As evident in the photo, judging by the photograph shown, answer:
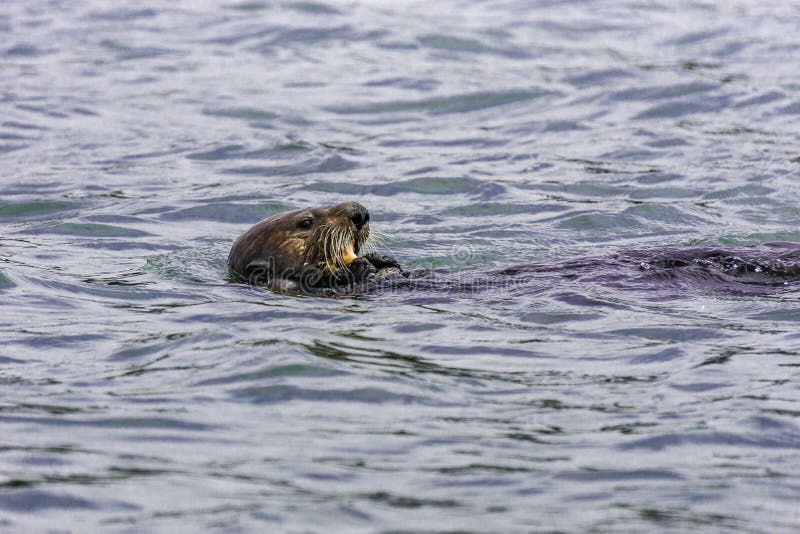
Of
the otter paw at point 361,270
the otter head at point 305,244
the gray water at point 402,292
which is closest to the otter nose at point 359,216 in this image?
the otter head at point 305,244

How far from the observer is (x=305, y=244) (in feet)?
21.5

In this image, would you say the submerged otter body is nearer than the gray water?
No

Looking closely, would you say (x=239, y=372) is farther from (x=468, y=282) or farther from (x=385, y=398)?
(x=468, y=282)

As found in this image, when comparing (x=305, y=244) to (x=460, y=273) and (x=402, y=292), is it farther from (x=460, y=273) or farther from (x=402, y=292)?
(x=460, y=273)

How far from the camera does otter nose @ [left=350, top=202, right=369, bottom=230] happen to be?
651 cm

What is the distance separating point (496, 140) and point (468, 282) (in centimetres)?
472

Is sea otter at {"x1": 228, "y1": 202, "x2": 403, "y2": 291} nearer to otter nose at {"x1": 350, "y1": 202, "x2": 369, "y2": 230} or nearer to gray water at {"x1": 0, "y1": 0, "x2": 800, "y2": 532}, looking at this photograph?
otter nose at {"x1": 350, "y1": 202, "x2": 369, "y2": 230}

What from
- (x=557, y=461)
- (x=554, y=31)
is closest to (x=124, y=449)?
(x=557, y=461)

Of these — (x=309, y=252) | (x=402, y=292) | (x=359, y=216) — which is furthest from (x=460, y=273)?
(x=309, y=252)

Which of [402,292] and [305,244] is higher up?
[305,244]

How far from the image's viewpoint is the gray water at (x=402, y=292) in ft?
13.0

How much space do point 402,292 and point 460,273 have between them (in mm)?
447

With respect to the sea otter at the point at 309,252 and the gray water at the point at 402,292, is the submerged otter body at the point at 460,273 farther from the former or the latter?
the gray water at the point at 402,292

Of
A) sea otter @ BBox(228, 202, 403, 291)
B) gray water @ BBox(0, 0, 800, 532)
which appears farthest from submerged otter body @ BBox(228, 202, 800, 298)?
gray water @ BBox(0, 0, 800, 532)
